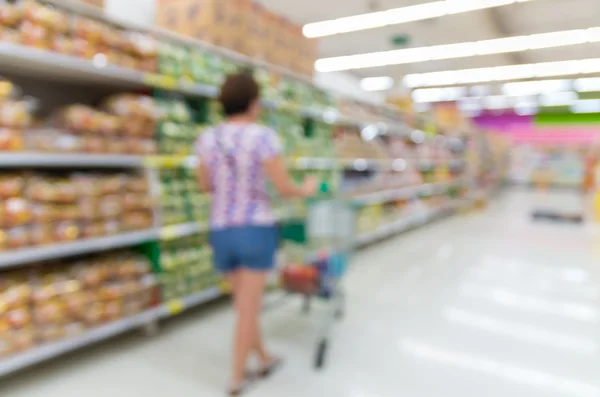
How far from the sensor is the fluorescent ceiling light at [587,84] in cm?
1345

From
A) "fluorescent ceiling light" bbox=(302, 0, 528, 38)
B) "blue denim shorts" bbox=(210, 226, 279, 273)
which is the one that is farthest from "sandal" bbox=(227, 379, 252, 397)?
"fluorescent ceiling light" bbox=(302, 0, 528, 38)

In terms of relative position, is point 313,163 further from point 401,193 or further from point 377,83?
point 377,83

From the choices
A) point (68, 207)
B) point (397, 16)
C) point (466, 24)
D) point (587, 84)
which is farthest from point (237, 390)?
point (587, 84)

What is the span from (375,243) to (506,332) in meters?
3.27

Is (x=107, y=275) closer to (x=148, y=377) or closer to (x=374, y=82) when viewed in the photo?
(x=148, y=377)

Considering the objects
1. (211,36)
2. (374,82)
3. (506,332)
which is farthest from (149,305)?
(374,82)

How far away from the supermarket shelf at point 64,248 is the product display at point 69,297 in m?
0.11

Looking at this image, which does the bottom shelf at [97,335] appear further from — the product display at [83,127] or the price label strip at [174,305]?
the product display at [83,127]

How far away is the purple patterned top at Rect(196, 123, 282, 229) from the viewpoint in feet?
6.73

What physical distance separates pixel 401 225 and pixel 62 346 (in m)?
5.52

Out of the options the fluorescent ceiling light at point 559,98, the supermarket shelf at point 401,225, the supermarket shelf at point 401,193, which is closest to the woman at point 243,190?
the supermarket shelf at point 401,193

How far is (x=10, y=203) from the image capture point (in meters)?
2.10

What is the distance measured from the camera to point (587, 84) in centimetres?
1420

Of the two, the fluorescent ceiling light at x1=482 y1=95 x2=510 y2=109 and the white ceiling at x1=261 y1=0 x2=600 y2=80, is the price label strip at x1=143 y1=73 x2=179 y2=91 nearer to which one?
the white ceiling at x1=261 y1=0 x2=600 y2=80
